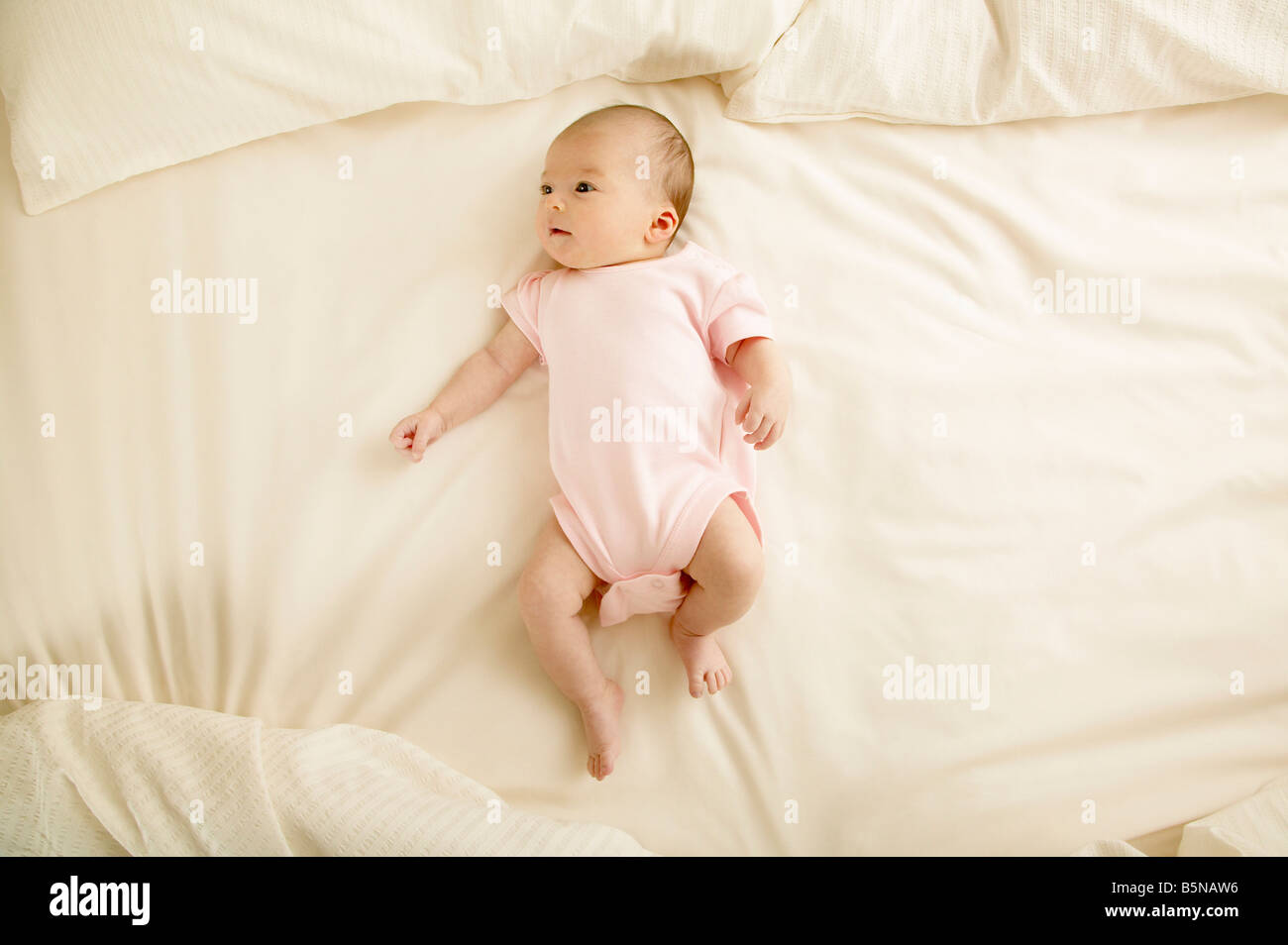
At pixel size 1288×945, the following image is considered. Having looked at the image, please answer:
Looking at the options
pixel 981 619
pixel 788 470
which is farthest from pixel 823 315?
pixel 981 619

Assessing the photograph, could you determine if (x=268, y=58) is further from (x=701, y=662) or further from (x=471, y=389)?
(x=701, y=662)

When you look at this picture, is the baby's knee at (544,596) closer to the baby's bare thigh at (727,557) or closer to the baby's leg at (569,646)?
the baby's leg at (569,646)

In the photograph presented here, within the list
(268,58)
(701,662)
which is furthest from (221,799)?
(268,58)

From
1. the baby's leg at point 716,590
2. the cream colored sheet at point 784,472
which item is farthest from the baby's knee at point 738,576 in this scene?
the cream colored sheet at point 784,472

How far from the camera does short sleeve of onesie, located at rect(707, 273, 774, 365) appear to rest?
1206 mm

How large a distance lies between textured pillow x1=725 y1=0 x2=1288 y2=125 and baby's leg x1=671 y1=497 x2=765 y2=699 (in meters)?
0.65

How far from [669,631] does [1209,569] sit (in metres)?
0.73

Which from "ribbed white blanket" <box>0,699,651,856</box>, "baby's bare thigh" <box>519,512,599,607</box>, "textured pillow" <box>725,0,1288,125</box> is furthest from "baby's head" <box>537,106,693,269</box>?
"ribbed white blanket" <box>0,699,651,856</box>

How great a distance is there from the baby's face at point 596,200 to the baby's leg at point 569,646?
0.42 metres

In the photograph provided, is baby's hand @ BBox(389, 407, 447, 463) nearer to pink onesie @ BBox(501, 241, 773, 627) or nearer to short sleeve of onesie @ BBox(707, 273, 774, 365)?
pink onesie @ BBox(501, 241, 773, 627)

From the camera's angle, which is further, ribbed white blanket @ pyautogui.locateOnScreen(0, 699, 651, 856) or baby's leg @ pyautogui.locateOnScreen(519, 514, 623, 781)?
baby's leg @ pyautogui.locateOnScreen(519, 514, 623, 781)

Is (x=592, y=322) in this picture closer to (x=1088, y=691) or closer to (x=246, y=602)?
(x=246, y=602)

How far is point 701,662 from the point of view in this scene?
114cm

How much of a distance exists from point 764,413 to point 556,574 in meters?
0.33
